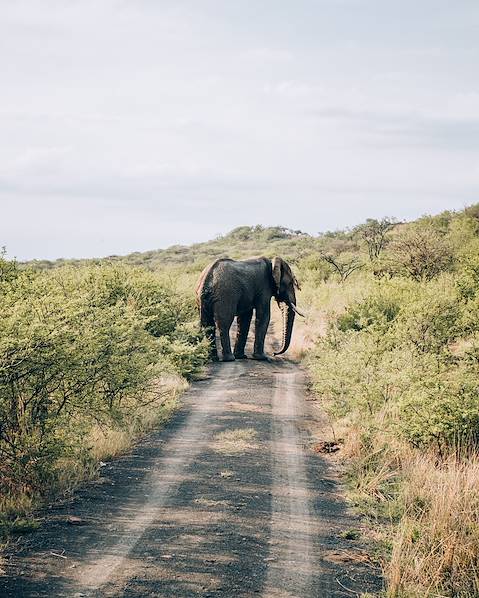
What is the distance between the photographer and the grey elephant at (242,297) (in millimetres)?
21875

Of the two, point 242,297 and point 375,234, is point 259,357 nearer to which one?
point 242,297

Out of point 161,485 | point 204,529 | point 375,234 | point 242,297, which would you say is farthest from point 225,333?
point 375,234

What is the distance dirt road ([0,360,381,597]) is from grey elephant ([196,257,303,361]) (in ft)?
28.6

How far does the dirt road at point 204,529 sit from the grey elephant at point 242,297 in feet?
28.6

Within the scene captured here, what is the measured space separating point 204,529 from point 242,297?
14.6 metres

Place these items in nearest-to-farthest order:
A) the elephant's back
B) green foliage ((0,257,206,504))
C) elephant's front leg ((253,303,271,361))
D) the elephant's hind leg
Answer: green foliage ((0,257,206,504))
the elephant's hind leg
the elephant's back
elephant's front leg ((253,303,271,361))

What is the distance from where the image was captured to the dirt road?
6.71 m

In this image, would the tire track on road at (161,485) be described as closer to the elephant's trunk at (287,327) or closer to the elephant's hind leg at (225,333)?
the elephant's hind leg at (225,333)

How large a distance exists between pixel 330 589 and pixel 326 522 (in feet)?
6.38

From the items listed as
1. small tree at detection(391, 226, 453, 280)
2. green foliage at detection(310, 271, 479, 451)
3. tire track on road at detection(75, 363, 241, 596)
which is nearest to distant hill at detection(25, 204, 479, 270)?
small tree at detection(391, 226, 453, 280)

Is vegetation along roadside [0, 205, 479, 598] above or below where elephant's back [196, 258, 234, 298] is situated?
below

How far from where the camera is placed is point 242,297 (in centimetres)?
2247

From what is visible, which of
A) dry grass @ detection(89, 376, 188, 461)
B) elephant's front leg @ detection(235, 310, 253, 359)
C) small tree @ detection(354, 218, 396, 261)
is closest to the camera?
dry grass @ detection(89, 376, 188, 461)

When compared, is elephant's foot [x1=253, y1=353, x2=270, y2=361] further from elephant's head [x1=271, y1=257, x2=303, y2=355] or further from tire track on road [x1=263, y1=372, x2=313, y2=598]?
tire track on road [x1=263, y1=372, x2=313, y2=598]
